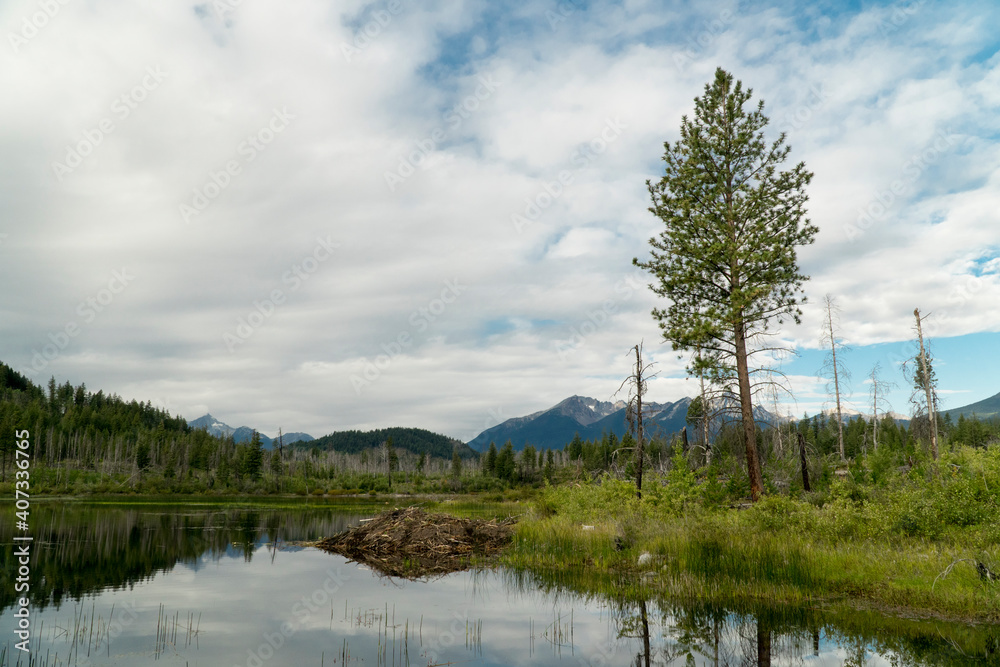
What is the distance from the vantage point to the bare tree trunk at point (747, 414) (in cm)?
2221

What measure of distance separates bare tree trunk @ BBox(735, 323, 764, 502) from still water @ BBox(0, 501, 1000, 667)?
10004 millimetres

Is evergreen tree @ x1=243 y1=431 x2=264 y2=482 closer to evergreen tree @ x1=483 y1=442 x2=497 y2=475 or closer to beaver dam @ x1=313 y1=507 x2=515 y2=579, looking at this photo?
evergreen tree @ x1=483 y1=442 x2=497 y2=475

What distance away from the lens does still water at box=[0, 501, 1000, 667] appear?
9734 millimetres

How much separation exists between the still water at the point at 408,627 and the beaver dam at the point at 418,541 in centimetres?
399

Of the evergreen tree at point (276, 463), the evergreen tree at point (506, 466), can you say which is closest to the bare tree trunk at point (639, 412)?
the evergreen tree at point (506, 466)

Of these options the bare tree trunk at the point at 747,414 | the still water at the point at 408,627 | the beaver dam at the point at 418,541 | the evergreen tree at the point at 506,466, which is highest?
the bare tree trunk at the point at 747,414

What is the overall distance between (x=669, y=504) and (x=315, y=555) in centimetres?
1592

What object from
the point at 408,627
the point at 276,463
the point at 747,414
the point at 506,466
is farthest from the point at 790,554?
the point at 276,463

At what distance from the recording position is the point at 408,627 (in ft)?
38.8

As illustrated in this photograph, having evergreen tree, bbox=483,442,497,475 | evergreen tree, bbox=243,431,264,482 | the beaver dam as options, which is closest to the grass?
the beaver dam

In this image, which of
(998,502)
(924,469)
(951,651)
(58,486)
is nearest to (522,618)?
(951,651)

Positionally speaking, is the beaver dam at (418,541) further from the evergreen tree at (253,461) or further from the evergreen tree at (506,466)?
the evergreen tree at (253,461)

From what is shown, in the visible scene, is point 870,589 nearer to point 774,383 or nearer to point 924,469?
point 774,383

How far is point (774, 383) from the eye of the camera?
75.1 feet
